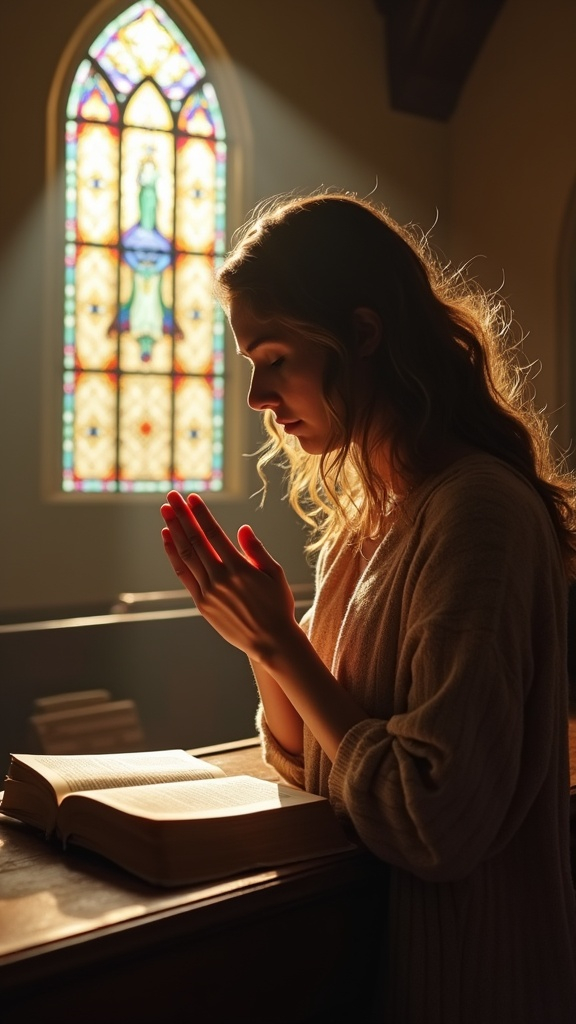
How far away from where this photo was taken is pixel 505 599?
46.4 inches

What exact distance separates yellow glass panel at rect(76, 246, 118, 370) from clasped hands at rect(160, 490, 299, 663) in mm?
4639

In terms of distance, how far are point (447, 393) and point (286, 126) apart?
527 centimetres

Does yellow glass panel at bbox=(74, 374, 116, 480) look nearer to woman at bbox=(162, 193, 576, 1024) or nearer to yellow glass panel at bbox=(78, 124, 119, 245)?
yellow glass panel at bbox=(78, 124, 119, 245)

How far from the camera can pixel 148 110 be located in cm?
612

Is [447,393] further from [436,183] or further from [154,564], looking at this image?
[436,183]

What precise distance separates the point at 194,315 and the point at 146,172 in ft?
2.73

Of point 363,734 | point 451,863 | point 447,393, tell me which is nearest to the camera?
point 451,863

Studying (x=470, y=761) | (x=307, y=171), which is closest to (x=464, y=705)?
(x=470, y=761)

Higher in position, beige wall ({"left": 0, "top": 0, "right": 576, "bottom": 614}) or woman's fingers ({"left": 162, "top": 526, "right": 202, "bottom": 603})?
beige wall ({"left": 0, "top": 0, "right": 576, "bottom": 614})

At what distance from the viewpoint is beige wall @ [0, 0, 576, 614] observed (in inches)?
215

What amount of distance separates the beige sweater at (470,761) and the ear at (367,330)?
0.64 ft

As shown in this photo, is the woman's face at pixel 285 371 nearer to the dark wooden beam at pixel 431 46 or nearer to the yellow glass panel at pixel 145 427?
the yellow glass panel at pixel 145 427

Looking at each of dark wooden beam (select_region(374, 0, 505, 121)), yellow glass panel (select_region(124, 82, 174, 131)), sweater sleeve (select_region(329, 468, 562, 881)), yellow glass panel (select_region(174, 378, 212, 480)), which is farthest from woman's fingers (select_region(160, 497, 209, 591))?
dark wooden beam (select_region(374, 0, 505, 121))

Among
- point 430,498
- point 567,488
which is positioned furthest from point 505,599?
point 567,488
